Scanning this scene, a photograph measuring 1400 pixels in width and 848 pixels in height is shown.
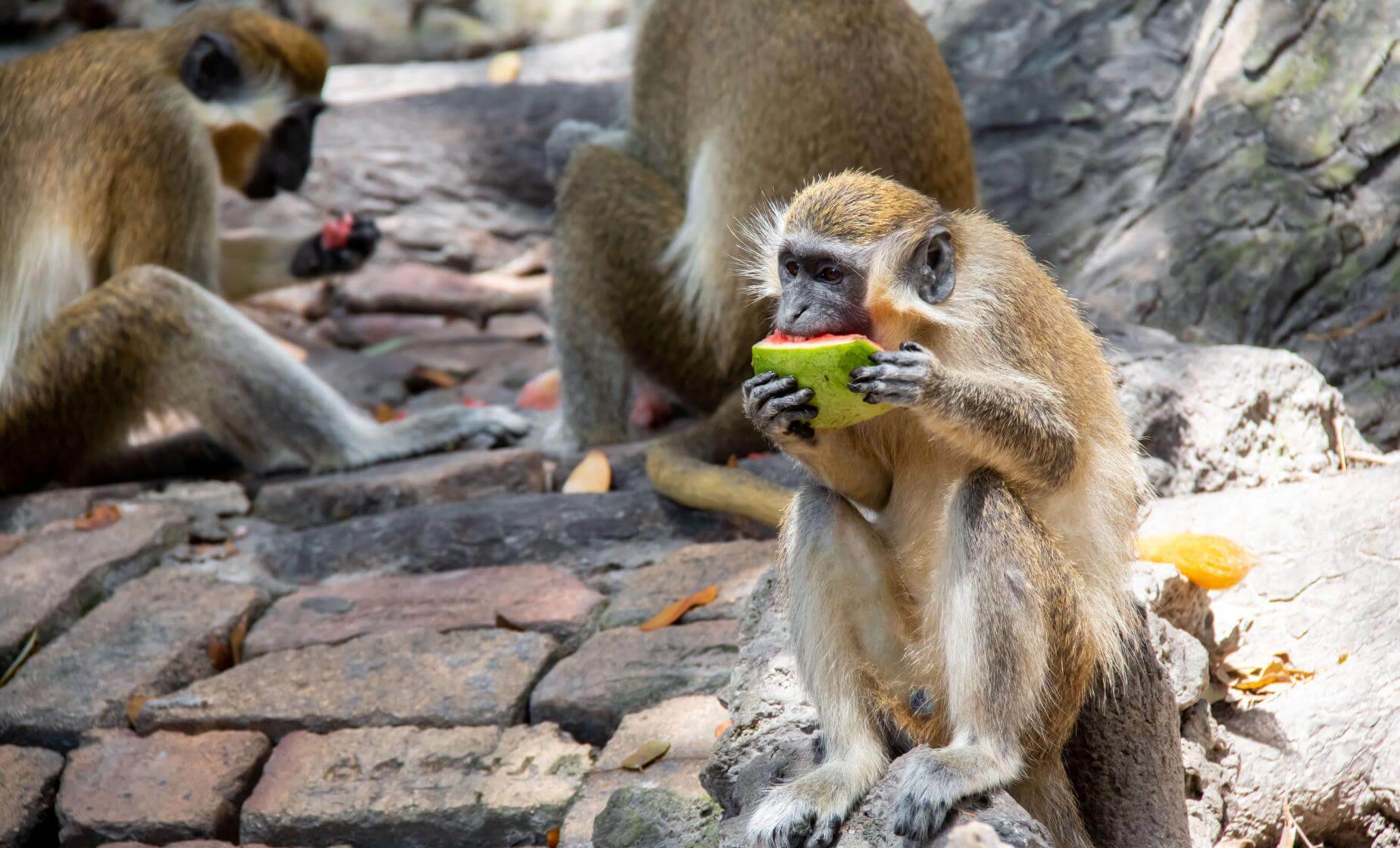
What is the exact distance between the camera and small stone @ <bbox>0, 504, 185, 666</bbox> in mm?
3977

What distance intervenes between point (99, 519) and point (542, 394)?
88.9 inches

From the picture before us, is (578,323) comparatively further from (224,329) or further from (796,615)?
(796,615)

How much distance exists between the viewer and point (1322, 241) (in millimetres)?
4859

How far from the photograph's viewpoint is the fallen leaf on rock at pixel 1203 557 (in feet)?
10.6

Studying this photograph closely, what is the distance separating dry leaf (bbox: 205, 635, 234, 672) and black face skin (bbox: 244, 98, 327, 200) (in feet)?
9.62

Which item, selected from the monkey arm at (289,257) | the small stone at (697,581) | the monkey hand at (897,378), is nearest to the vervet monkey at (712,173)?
the small stone at (697,581)

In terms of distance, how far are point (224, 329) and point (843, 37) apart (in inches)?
104

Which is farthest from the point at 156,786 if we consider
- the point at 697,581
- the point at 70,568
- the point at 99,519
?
the point at 99,519

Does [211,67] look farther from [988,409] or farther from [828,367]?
[988,409]

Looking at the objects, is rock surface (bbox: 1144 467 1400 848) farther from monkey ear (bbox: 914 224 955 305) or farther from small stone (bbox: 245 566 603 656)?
small stone (bbox: 245 566 603 656)

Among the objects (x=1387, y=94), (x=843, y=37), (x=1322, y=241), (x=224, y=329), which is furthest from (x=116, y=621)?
(x=1387, y=94)

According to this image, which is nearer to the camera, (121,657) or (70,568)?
(121,657)

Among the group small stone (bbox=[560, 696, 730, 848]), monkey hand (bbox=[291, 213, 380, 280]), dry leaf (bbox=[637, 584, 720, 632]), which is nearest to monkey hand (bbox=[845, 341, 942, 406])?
small stone (bbox=[560, 696, 730, 848])

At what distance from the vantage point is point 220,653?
3.84 m
